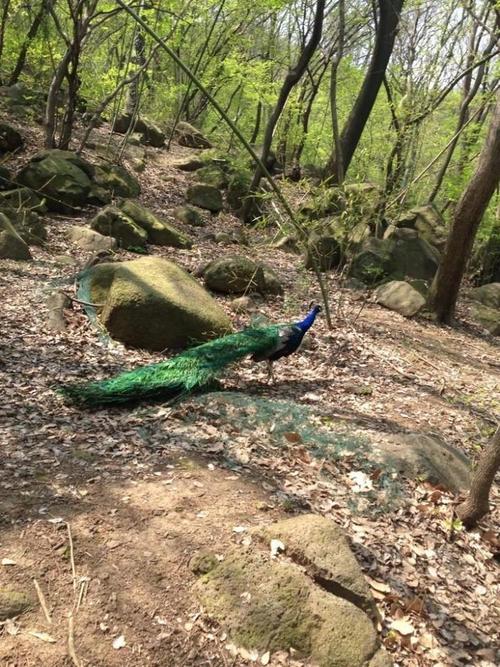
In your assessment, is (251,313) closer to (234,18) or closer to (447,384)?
(447,384)

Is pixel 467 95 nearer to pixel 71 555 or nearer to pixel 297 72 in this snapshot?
pixel 297 72

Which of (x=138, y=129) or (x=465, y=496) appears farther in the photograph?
(x=138, y=129)

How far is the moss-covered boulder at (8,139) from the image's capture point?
40.4 ft

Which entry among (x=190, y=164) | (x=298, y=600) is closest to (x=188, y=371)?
(x=298, y=600)

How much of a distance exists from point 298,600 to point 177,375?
2.79 meters

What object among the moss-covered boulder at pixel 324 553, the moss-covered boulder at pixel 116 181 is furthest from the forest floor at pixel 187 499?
the moss-covered boulder at pixel 116 181

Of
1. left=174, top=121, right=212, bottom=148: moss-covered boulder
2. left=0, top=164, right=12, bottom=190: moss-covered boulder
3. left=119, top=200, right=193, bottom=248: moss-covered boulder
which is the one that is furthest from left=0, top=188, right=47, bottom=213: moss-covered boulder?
left=174, top=121, right=212, bottom=148: moss-covered boulder

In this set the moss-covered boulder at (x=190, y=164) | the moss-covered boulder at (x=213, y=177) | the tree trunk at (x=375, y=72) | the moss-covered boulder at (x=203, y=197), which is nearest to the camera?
the tree trunk at (x=375, y=72)

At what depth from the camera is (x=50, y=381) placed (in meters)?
5.54

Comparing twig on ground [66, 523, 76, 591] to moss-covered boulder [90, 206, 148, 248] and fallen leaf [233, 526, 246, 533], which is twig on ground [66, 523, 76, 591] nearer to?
fallen leaf [233, 526, 246, 533]

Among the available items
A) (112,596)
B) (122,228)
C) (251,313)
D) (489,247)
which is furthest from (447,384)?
(489,247)

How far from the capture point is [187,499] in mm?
3883

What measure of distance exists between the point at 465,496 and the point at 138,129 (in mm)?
18006

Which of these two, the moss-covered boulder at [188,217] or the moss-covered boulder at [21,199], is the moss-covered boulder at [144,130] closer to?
the moss-covered boulder at [188,217]
